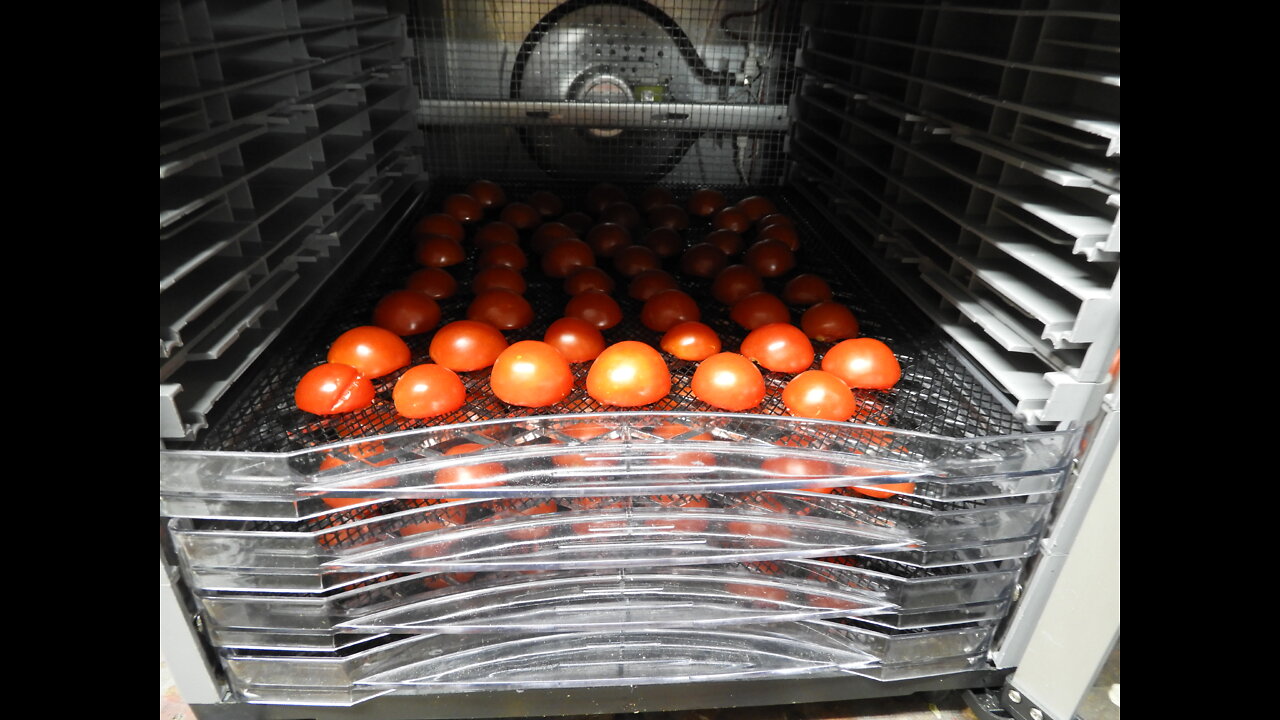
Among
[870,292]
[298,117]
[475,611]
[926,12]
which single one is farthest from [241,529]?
[926,12]

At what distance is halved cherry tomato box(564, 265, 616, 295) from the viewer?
1.52 m

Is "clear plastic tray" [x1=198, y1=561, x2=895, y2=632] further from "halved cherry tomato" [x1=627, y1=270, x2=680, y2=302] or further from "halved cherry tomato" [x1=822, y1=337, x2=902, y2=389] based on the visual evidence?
"halved cherry tomato" [x1=627, y1=270, x2=680, y2=302]

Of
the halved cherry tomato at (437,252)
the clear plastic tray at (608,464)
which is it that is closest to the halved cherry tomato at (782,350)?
the clear plastic tray at (608,464)

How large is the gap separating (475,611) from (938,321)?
913mm

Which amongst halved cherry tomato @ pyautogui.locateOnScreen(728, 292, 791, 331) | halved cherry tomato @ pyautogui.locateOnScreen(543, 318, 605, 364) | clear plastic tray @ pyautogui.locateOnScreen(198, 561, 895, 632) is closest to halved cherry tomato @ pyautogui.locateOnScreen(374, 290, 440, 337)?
halved cherry tomato @ pyautogui.locateOnScreen(543, 318, 605, 364)

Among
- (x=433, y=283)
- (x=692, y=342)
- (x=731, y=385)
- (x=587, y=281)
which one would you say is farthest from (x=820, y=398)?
(x=433, y=283)

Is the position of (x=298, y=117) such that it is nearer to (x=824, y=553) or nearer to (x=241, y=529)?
(x=241, y=529)

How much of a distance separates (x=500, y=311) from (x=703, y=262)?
0.50 m

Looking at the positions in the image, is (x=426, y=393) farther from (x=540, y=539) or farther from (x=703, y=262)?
(x=703, y=262)

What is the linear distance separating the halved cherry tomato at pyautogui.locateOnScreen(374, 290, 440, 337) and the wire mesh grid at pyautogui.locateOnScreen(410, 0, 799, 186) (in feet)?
2.70

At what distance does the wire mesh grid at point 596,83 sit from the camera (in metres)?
1.92

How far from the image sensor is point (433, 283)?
150 centimetres

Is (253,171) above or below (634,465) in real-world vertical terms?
above

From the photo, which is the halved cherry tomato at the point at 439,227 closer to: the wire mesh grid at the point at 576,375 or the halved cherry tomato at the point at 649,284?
the wire mesh grid at the point at 576,375
